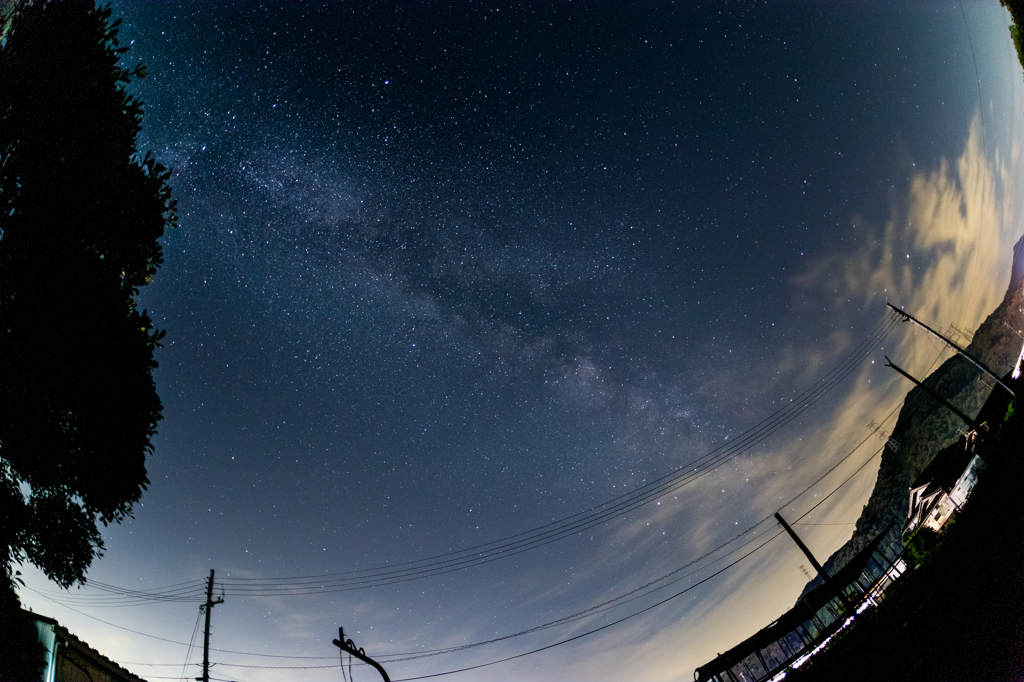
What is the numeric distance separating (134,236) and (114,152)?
145cm

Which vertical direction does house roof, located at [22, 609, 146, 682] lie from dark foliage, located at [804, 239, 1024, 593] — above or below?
below

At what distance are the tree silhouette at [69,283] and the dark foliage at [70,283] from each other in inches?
0.7

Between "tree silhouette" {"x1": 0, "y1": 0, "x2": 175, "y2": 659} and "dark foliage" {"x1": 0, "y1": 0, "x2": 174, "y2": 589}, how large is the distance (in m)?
0.02

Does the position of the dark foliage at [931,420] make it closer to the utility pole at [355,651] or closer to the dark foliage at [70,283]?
the utility pole at [355,651]

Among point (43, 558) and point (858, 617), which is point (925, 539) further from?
point (43, 558)

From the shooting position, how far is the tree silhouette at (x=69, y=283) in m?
5.77

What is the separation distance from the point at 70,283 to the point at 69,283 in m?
0.02

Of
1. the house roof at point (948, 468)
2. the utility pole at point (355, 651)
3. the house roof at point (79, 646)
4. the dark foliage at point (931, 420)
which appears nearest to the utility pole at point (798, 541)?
the house roof at point (948, 468)

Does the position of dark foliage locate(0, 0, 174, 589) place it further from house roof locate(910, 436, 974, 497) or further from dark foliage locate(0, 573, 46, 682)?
house roof locate(910, 436, 974, 497)

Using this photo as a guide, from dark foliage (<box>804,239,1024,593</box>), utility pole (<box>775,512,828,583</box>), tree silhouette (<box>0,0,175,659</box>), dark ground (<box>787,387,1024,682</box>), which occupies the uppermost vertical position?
dark foliage (<box>804,239,1024,593</box>)

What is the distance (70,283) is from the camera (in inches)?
258

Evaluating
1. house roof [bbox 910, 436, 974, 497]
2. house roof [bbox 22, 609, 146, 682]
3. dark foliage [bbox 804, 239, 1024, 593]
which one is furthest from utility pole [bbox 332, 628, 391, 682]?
dark foliage [bbox 804, 239, 1024, 593]

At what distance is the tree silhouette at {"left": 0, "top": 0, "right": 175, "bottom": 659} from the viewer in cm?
577

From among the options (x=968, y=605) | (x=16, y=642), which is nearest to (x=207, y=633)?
(x=16, y=642)
